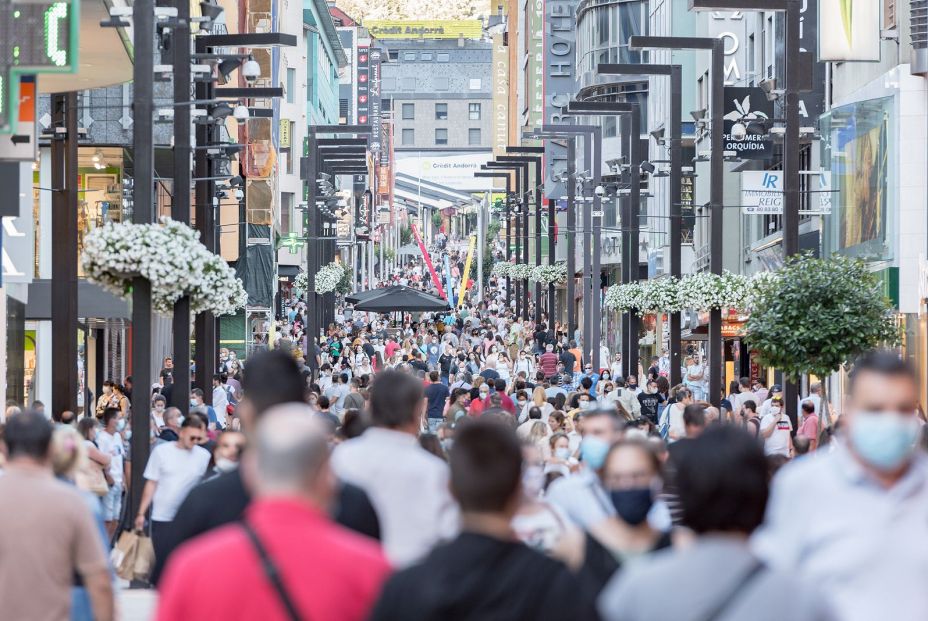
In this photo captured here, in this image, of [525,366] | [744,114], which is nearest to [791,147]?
[744,114]

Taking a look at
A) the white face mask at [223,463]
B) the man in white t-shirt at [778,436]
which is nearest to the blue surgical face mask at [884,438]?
the white face mask at [223,463]

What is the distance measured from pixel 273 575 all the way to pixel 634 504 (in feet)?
7.49

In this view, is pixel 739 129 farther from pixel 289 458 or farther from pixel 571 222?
pixel 571 222

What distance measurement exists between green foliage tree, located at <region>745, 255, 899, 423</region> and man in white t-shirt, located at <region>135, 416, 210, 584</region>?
1177 cm

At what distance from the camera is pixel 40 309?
3027cm

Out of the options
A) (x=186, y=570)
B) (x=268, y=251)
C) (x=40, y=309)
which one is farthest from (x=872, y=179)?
(x=268, y=251)

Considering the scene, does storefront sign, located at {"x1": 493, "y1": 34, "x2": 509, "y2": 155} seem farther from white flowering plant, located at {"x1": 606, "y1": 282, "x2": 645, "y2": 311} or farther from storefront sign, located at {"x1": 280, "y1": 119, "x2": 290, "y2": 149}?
white flowering plant, located at {"x1": 606, "y1": 282, "x2": 645, "y2": 311}

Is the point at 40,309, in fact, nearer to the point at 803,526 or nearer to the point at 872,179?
the point at 872,179

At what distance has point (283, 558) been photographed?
4.60 metres

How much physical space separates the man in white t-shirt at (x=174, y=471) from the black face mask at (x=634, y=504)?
614 centimetres

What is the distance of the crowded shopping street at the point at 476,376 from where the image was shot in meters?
4.71

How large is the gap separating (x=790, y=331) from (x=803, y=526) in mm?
17631

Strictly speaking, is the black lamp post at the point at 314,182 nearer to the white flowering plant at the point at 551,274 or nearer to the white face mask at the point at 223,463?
the white flowering plant at the point at 551,274

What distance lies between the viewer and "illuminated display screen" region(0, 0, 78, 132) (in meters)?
16.1
